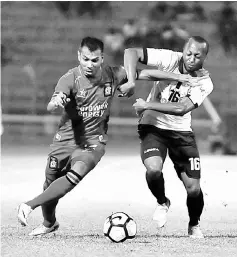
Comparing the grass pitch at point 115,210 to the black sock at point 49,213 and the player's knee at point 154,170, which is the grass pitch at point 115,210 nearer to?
the black sock at point 49,213

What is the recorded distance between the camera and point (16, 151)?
19.3m

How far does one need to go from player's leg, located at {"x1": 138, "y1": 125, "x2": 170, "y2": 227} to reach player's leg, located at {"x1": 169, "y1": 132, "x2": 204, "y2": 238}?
0.51 ft

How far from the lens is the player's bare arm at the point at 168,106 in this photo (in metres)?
7.04

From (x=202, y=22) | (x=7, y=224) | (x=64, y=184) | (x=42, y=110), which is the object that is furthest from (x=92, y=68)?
(x=202, y=22)

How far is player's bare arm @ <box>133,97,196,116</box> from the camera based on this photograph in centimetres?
704

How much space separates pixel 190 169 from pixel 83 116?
47.6 inches

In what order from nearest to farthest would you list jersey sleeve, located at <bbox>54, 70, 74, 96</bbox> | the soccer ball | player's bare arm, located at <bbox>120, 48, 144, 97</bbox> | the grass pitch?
the grass pitch < the soccer ball < jersey sleeve, located at <bbox>54, 70, 74, 96</bbox> < player's bare arm, located at <bbox>120, 48, 144, 97</bbox>

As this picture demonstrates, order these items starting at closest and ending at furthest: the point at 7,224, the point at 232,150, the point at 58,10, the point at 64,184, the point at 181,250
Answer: the point at 181,250
the point at 64,184
the point at 7,224
the point at 232,150
the point at 58,10

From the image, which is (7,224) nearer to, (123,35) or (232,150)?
(232,150)

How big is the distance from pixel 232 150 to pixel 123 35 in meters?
9.05

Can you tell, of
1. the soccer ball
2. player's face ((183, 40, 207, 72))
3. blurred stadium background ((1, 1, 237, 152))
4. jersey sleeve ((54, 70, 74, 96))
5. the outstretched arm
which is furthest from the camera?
blurred stadium background ((1, 1, 237, 152))

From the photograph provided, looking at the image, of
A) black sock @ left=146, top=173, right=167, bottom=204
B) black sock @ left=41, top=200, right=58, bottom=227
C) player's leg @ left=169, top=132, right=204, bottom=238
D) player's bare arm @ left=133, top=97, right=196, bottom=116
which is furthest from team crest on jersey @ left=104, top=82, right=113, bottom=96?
black sock @ left=41, top=200, right=58, bottom=227

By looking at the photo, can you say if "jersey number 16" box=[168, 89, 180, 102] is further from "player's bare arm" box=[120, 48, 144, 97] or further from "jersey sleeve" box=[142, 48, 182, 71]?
"player's bare arm" box=[120, 48, 144, 97]

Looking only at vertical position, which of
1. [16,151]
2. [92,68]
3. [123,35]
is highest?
[123,35]
